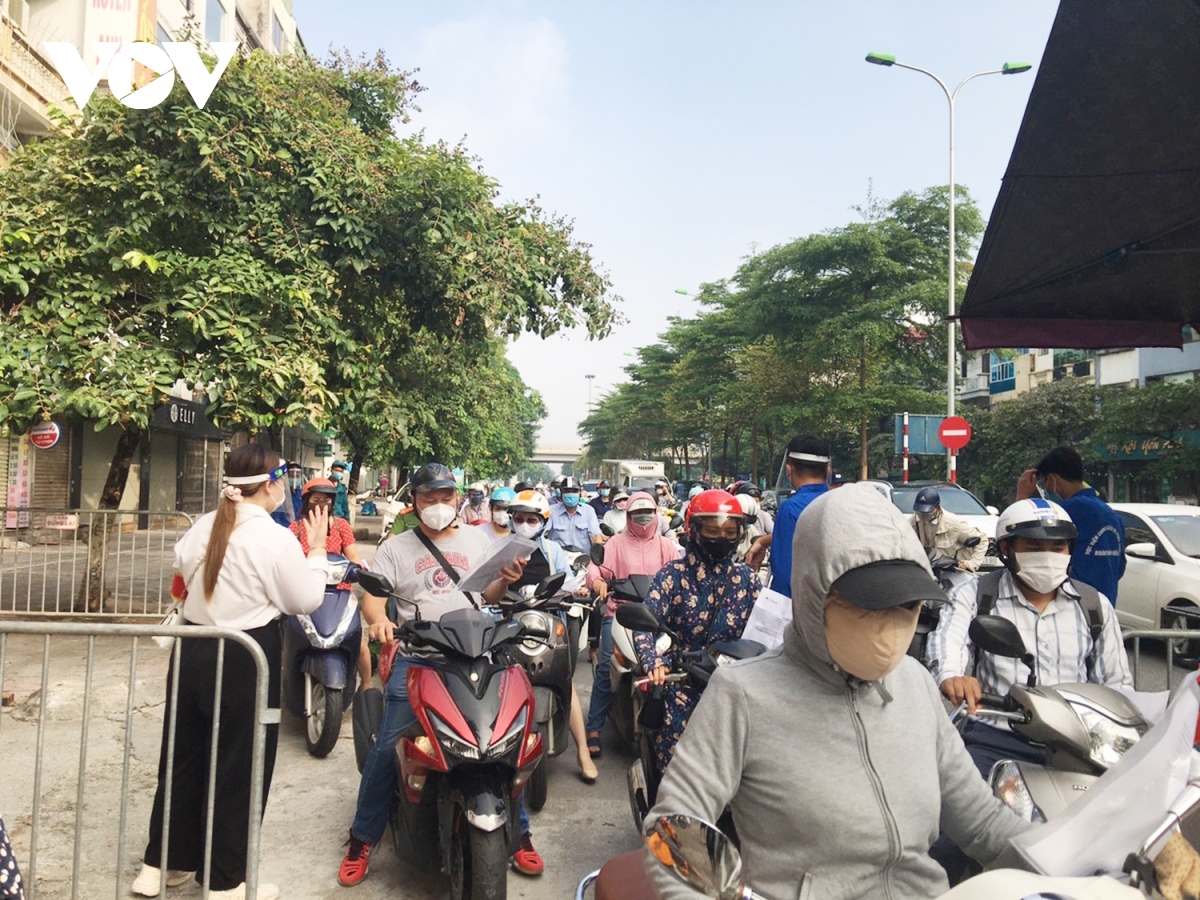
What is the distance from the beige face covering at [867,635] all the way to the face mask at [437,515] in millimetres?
2965

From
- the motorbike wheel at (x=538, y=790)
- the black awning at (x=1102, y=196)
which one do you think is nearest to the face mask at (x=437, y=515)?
the motorbike wheel at (x=538, y=790)

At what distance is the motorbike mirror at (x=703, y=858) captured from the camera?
1568mm

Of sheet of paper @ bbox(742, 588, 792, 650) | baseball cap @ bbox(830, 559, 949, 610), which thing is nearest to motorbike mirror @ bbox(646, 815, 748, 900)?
baseball cap @ bbox(830, 559, 949, 610)

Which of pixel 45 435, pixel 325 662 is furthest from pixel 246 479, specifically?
pixel 45 435

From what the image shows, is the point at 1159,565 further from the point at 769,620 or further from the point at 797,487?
the point at 769,620

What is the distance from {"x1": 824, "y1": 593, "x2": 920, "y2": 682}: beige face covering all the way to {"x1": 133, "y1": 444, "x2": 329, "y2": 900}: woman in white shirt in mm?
2403

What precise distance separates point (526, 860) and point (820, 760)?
107 inches

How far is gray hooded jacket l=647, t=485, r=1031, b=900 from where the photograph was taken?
5.86ft

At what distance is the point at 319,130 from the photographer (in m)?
9.17

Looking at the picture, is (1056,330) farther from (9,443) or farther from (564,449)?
(564,449)

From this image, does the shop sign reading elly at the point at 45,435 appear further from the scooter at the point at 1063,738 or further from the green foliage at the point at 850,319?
the green foliage at the point at 850,319

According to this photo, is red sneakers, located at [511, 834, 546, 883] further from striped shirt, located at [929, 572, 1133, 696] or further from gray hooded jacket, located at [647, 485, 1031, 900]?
gray hooded jacket, located at [647, 485, 1031, 900]

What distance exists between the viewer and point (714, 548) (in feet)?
13.8

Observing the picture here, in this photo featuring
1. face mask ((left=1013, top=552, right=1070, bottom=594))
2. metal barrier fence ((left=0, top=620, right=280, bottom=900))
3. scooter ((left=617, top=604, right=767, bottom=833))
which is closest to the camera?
scooter ((left=617, top=604, right=767, bottom=833))
